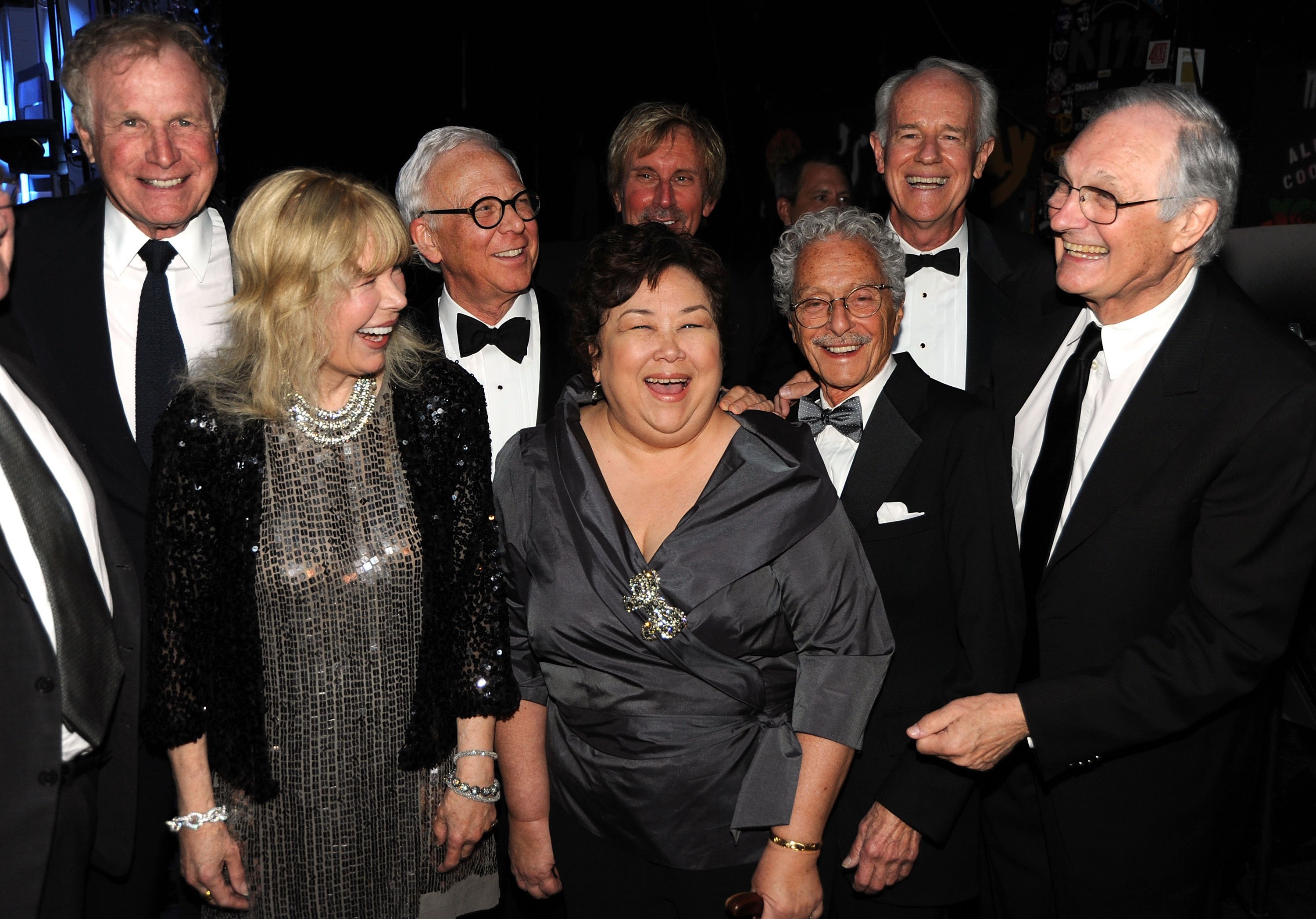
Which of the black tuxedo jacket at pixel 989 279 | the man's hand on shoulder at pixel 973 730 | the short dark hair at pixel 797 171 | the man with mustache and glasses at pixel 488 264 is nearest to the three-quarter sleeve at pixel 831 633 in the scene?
the man's hand on shoulder at pixel 973 730

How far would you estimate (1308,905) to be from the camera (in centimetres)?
361

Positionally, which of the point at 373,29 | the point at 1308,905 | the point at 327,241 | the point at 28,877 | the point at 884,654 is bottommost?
the point at 1308,905

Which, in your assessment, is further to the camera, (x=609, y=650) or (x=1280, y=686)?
(x=1280, y=686)

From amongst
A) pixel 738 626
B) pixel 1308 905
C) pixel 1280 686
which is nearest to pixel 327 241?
pixel 738 626

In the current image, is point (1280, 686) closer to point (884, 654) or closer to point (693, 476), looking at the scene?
point (884, 654)

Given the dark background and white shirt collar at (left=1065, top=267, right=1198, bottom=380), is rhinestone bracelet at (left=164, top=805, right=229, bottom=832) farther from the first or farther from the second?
the dark background

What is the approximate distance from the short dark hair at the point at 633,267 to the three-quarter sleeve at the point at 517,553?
324 millimetres

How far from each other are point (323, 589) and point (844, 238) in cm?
140

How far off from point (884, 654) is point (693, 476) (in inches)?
21.2

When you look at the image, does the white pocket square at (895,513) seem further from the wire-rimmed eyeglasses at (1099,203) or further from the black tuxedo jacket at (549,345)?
the black tuxedo jacket at (549,345)

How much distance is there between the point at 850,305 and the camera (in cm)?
236

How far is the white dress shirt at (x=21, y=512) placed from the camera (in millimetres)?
1909

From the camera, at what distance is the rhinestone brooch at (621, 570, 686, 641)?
6.71 ft

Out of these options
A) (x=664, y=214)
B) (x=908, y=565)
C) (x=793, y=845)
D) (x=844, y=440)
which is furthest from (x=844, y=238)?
(x=793, y=845)
